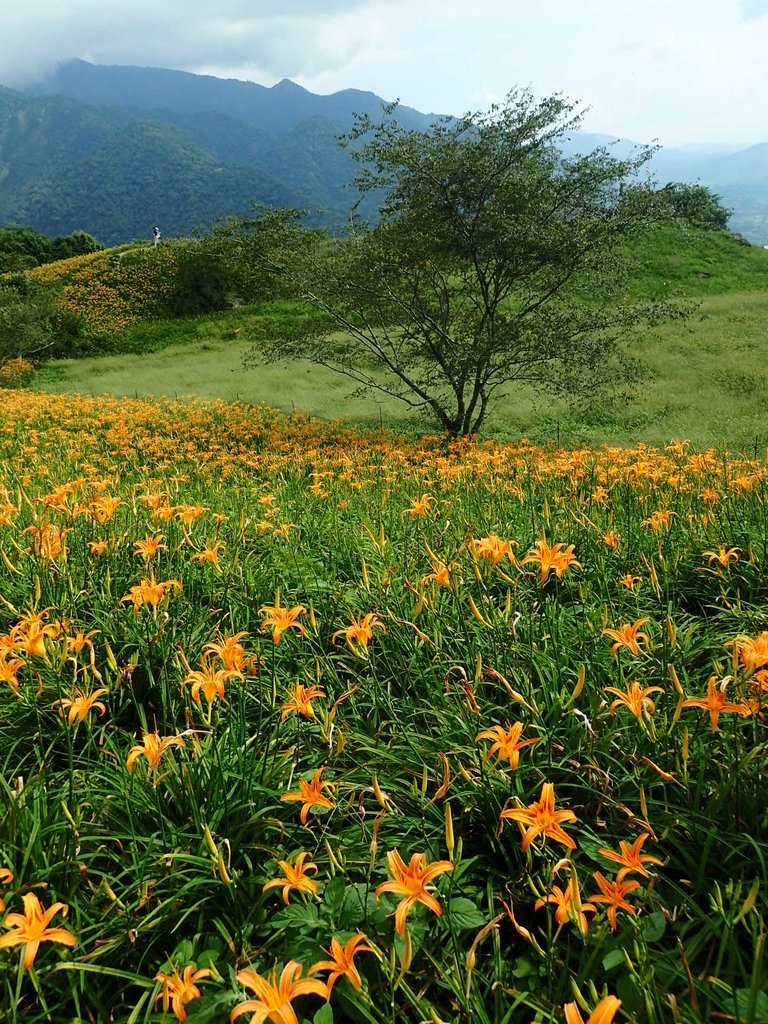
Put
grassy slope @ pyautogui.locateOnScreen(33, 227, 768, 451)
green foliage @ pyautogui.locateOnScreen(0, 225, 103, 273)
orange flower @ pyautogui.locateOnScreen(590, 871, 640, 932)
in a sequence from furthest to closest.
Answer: green foliage @ pyautogui.locateOnScreen(0, 225, 103, 273) < grassy slope @ pyautogui.locateOnScreen(33, 227, 768, 451) < orange flower @ pyautogui.locateOnScreen(590, 871, 640, 932)

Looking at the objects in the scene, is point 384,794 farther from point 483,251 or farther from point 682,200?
point 682,200

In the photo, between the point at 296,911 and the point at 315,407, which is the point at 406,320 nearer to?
the point at 315,407

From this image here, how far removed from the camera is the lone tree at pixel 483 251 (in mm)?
8797

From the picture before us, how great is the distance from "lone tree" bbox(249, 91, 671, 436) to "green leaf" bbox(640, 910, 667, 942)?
9.01 meters

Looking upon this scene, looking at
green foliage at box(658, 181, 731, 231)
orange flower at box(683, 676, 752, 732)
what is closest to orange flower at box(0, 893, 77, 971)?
orange flower at box(683, 676, 752, 732)

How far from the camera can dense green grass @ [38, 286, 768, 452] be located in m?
11.9

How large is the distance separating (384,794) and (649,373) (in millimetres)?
14413

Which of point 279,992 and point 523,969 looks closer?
point 279,992

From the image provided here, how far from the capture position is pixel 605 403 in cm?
1114

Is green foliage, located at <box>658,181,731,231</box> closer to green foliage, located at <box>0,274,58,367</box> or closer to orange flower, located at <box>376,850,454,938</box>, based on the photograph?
orange flower, located at <box>376,850,454,938</box>

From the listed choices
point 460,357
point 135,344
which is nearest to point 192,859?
point 460,357

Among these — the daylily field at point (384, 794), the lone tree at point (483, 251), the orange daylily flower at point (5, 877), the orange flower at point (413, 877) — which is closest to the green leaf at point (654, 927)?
the daylily field at point (384, 794)

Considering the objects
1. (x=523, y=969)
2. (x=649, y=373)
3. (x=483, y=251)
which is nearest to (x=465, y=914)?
(x=523, y=969)

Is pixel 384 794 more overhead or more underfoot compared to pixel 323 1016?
more overhead
